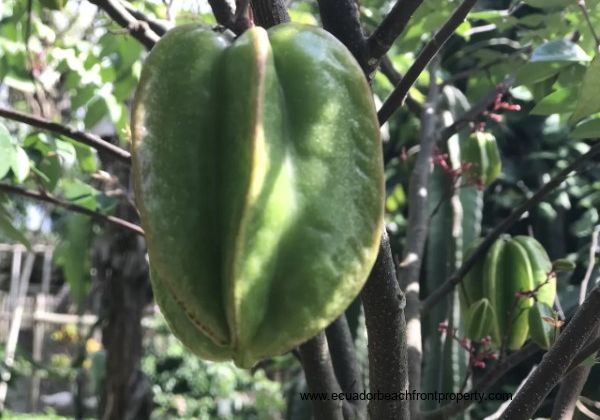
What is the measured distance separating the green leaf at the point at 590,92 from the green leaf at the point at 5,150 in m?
0.83

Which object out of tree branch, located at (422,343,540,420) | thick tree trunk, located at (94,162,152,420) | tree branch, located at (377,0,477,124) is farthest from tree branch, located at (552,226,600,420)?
thick tree trunk, located at (94,162,152,420)

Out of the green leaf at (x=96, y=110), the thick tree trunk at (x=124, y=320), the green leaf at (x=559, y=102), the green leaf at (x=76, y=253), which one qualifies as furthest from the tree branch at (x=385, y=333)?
the green leaf at (x=76, y=253)

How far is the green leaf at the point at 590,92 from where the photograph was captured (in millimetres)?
876

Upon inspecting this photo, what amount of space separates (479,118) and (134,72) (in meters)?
0.82

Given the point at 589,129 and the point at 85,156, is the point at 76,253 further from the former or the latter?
the point at 589,129

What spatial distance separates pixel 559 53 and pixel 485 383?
1.71 ft

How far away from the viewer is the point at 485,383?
116 cm

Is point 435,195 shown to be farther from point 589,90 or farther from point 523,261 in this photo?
point 589,90

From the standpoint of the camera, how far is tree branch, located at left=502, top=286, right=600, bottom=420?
0.85m

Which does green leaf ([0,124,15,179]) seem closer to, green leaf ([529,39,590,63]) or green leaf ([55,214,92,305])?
green leaf ([529,39,590,63])

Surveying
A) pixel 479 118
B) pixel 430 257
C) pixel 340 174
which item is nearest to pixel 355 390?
pixel 340 174

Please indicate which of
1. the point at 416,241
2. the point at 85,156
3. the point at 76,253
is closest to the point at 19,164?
the point at 85,156

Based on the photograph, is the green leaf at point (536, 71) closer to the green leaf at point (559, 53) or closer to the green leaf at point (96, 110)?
the green leaf at point (559, 53)

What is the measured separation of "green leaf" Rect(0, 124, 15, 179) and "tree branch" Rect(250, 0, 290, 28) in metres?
0.56
